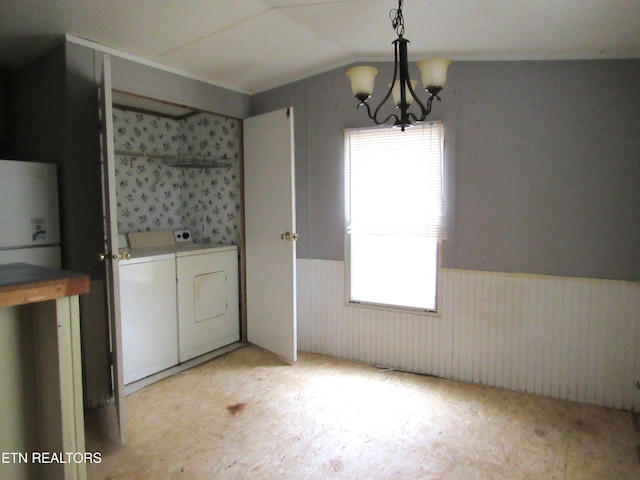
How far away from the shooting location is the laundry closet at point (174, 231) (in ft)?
9.66

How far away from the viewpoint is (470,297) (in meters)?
2.85

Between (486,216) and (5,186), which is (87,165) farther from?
(486,216)

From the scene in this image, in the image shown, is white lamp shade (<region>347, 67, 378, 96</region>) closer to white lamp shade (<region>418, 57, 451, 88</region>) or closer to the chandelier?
the chandelier

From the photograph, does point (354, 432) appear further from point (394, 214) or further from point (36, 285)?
point (36, 285)

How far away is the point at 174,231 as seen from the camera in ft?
12.6

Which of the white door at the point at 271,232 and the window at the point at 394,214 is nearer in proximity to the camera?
the window at the point at 394,214

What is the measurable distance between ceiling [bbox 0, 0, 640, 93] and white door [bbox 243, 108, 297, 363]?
0.62 m

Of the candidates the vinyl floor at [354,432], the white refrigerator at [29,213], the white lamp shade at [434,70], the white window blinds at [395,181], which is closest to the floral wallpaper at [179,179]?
the white refrigerator at [29,213]

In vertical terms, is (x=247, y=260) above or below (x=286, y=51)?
below

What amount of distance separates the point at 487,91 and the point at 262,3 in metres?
1.59

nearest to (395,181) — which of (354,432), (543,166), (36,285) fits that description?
(543,166)

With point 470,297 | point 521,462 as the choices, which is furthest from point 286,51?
point 521,462

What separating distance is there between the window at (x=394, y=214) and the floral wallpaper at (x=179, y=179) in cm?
116

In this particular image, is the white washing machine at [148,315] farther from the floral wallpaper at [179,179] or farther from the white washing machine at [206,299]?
the floral wallpaper at [179,179]
